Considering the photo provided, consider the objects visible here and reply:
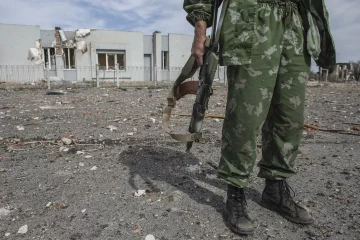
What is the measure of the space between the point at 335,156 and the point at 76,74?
62.3 ft

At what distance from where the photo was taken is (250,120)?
1.57 m

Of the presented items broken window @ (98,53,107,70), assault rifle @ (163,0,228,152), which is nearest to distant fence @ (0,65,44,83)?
broken window @ (98,53,107,70)

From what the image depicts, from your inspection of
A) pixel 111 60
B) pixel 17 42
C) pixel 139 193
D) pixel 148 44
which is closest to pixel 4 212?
pixel 139 193

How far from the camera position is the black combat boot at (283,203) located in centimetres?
170

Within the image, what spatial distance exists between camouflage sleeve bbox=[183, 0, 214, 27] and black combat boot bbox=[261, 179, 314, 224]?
112 cm

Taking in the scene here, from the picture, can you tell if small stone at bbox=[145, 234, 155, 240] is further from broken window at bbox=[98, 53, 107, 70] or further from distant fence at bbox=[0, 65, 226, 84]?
broken window at bbox=[98, 53, 107, 70]

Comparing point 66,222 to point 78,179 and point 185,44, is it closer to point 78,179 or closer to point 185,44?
point 78,179

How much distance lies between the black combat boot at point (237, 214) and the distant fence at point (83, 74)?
13.7m

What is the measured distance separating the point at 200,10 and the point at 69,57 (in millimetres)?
19877

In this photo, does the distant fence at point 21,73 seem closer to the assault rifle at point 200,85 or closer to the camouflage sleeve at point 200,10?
the assault rifle at point 200,85

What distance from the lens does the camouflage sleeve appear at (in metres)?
1.62

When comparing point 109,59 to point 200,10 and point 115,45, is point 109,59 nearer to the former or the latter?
point 115,45

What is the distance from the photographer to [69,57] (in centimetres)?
1948

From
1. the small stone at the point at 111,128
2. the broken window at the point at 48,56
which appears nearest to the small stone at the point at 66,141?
the small stone at the point at 111,128
